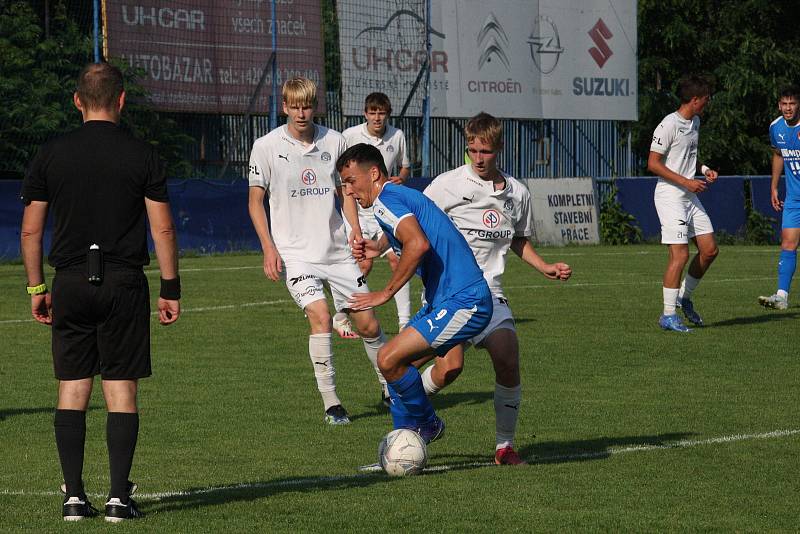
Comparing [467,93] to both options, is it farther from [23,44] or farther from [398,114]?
[23,44]

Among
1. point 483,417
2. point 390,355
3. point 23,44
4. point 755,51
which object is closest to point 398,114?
point 23,44

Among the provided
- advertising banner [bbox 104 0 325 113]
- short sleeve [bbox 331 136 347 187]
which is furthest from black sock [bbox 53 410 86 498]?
advertising banner [bbox 104 0 325 113]

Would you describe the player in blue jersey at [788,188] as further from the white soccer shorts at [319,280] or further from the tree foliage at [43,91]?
the tree foliage at [43,91]

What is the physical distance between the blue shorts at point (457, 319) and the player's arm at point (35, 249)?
188cm

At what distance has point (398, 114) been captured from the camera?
103ft

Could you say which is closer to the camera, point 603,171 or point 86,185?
point 86,185

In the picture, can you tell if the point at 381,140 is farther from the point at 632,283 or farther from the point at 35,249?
the point at 35,249

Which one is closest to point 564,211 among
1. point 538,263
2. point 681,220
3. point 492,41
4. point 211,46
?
point 492,41

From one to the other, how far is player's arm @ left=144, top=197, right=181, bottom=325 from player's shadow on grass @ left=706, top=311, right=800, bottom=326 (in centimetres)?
915

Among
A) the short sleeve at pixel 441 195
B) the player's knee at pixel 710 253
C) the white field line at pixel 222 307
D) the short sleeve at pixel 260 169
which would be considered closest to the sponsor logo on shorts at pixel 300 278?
the short sleeve at pixel 260 169

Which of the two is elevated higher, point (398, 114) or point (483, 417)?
point (398, 114)

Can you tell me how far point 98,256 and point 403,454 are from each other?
199cm

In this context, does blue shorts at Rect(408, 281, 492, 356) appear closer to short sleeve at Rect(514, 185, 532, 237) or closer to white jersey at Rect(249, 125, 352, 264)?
short sleeve at Rect(514, 185, 532, 237)

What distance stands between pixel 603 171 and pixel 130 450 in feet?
108
